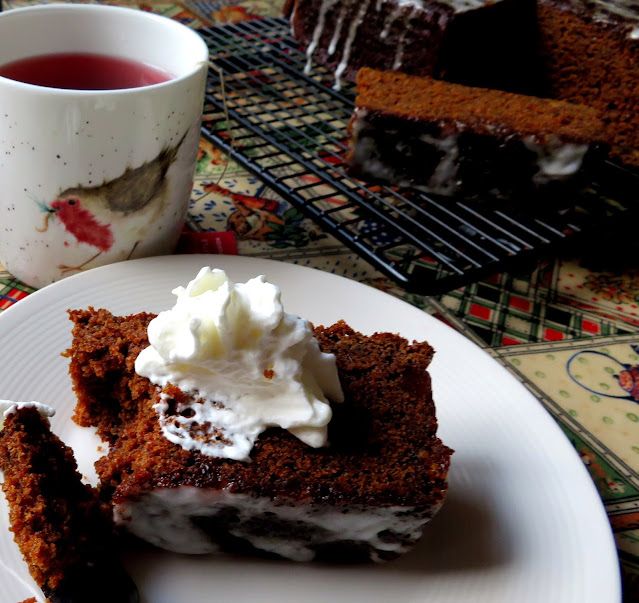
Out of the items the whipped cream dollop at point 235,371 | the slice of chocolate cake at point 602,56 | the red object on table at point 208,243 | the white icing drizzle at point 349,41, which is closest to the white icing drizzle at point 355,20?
the white icing drizzle at point 349,41

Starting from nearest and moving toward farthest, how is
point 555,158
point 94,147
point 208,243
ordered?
point 94,147, point 208,243, point 555,158

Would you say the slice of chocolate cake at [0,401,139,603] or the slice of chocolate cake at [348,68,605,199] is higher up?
the slice of chocolate cake at [348,68,605,199]

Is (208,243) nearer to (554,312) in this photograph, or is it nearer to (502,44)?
(554,312)

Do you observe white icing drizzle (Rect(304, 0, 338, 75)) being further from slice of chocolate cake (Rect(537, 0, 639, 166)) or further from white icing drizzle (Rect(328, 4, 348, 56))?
slice of chocolate cake (Rect(537, 0, 639, 166))

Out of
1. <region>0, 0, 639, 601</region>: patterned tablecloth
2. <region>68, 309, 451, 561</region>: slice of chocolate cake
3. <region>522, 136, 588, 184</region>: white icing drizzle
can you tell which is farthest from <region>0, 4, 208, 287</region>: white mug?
<region>522, 136, 588, 184</region>: white icing drizzle

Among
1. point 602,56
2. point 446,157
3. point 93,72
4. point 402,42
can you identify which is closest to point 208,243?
point 93,72

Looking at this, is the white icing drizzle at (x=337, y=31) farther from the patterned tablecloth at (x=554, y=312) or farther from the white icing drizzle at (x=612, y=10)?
the white icing drizzle at (x=612, y=10)
